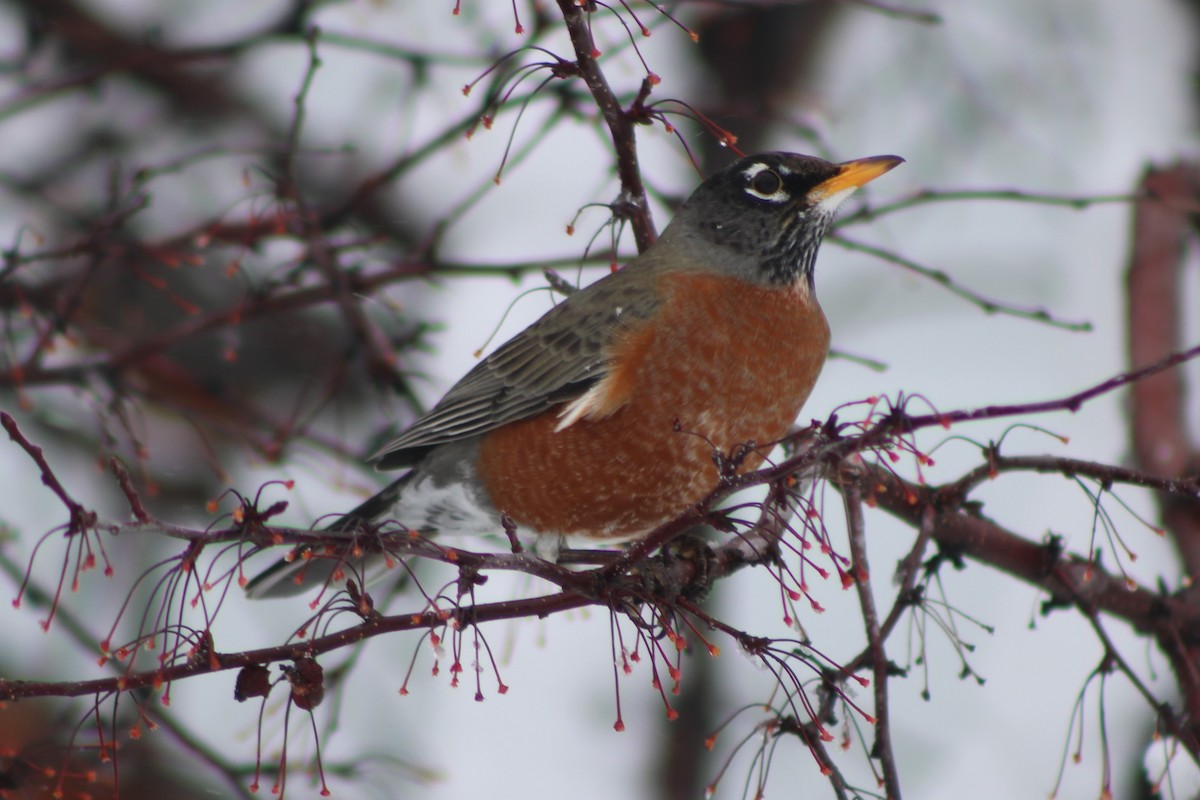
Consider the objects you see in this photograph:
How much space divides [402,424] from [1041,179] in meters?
4.82

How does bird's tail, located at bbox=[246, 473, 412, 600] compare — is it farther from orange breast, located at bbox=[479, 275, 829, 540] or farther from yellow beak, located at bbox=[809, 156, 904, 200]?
yellow beak, located at bbox=[809, 156, 904, 200]

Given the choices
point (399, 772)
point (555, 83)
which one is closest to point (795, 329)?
point (555, 83)

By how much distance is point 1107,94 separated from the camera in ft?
26.6

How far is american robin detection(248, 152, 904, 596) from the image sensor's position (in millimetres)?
3846

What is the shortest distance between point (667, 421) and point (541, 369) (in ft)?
2.13

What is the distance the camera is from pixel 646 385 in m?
3.87

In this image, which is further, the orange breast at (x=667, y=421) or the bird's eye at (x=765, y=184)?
the bird's eye at (x=765, y=184)

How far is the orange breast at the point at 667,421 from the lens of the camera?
3816 mm

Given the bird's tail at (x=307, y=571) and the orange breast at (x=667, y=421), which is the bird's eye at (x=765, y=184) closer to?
the orange breast at (x=667, y=421)

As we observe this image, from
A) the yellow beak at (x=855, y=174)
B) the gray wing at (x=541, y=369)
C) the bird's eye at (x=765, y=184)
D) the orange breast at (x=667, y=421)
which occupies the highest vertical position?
the bird's eye at (x=765, y=184)

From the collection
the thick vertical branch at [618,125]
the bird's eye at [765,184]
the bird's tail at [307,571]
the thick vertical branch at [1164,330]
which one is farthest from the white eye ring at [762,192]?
the bird's tail at [307,571]

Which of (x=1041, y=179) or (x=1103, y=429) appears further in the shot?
(x=1041, y=179)

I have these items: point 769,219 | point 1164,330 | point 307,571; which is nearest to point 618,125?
point 769,219

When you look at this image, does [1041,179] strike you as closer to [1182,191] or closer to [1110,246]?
[1110,246]
